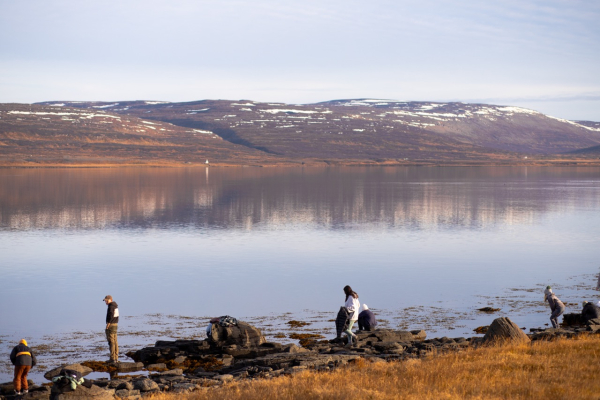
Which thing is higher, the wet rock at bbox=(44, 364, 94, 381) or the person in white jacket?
the person in white jacket

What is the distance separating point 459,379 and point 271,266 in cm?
2400

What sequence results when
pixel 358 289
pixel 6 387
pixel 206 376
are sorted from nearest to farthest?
pixel 6 387, pixel 206 376, pixel 358 289

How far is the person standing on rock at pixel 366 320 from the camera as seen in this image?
24594 mm

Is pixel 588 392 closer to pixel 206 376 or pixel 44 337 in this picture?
pixel 206 376

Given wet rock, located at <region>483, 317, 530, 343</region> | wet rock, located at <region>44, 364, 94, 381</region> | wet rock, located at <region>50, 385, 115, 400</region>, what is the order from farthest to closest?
wet rock, located at <region>483, 317, 530, 343</region> < wet rock, located at <region>44, 364, 94, 381</region> < wet rock, located at <region>50, 385, 115, 400</region>

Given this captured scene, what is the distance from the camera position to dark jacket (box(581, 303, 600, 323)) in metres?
24.8

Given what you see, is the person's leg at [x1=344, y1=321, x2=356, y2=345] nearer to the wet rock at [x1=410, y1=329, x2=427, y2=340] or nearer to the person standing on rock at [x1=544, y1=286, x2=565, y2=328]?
the wet rock at [x1=410, y1=329, x2=427, y2=340]

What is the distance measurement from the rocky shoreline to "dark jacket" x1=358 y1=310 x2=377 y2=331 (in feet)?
2.63

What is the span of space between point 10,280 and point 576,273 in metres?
28.2

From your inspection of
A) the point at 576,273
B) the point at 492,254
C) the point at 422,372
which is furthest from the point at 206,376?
the point at 492,254

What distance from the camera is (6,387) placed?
18547 mm

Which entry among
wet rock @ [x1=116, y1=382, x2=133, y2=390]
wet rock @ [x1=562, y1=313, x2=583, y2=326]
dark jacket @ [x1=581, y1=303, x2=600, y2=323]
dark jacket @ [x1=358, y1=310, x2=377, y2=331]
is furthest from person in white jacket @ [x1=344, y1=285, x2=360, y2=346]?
dark jacket @ [x1=581, y1=303, x2=600, y2=323]

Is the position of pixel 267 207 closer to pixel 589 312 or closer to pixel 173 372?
pixel 589 312

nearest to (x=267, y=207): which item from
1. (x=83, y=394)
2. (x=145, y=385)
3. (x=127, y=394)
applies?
(x=145, y=385)
